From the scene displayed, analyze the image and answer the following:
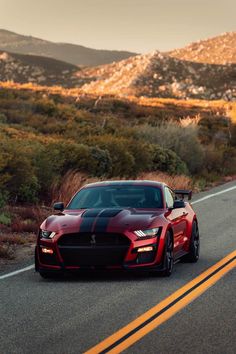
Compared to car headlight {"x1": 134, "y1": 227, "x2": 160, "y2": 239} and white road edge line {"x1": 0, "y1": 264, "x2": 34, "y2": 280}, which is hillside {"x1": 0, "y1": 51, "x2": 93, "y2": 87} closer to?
white road edge line {"x1": 0, "y1": 264, "x2": 34, "y2": 280}

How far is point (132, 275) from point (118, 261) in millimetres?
850

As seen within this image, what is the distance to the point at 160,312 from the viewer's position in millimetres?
8914

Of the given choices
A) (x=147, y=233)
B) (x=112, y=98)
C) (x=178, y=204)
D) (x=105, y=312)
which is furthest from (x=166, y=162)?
(x=112, y=98)

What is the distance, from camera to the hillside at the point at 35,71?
127 m

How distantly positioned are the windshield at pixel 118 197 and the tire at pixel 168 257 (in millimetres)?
824

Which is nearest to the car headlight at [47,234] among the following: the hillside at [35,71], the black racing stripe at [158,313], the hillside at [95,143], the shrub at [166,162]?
the black racing stripe at [158,313]

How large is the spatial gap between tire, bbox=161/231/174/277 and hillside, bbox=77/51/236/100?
8429cm

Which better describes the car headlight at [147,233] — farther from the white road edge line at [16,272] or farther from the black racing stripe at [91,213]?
the white road edge line at [16,272]

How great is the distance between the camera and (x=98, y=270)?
11125 millimetres

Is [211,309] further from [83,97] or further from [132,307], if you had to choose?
[83,97]

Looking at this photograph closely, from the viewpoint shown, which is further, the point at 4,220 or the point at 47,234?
the point at 4,220

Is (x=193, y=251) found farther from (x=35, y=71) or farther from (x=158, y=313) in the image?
(x=35, y=71)

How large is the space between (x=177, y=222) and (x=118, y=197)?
3.40 ft

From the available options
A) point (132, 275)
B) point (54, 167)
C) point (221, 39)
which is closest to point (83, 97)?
point (54, 167)
